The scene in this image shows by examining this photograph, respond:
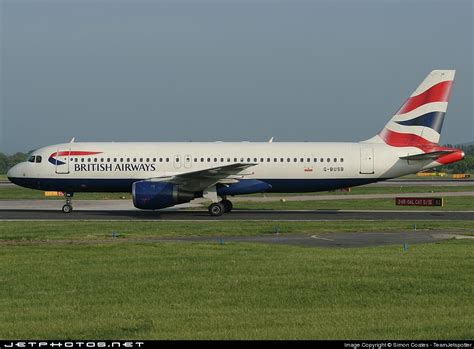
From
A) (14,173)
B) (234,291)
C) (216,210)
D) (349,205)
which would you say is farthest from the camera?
(349,205)

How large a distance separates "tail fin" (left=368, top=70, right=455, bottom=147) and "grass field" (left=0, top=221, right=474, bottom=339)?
1787cm

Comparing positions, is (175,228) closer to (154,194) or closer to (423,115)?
(154,194)

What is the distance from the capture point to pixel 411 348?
10.3 metres

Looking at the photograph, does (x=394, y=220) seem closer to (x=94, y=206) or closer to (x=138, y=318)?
(x=94, y=206)

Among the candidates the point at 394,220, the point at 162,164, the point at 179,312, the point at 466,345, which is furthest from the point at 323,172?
the point at 466,345

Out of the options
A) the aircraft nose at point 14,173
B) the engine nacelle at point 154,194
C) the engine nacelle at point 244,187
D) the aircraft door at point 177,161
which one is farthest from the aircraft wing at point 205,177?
the aircraft nose at point 14,173

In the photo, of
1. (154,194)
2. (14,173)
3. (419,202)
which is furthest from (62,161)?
(419,202)

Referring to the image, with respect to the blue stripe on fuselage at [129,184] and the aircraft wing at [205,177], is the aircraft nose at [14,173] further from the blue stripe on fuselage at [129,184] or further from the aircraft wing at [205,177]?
the aircraft wing at [205,177]

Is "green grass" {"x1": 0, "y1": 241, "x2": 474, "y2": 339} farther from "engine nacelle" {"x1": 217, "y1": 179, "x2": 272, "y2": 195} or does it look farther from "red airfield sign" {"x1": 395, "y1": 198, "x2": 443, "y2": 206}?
"red airfield sign" {"x1": 395, "y1": 198, "x2": 443, "y2": 206}

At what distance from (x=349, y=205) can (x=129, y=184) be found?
53.0ft

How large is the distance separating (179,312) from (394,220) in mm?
25798

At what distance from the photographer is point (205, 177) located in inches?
1592

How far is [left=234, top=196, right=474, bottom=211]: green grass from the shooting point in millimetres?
48469

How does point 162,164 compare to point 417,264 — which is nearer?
point 417,264
